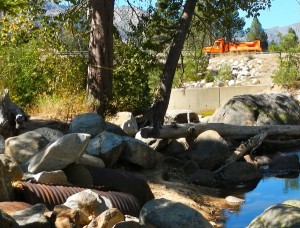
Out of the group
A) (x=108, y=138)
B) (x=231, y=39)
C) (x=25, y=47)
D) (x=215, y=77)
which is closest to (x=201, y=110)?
(x=215, y=77)

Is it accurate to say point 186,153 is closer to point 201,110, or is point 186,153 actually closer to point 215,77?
point 201,110

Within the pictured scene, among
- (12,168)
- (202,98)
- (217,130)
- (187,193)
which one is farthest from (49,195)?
(202,98)

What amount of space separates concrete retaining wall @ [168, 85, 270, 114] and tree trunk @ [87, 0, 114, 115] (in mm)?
13134

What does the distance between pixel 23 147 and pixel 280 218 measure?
14.5ft

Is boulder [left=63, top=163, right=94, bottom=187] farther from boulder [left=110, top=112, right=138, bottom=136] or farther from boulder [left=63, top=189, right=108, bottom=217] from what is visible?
boulder [left=110, top=112, right=138, bottom=136]

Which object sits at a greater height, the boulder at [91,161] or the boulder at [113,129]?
the boulder at [113,129]

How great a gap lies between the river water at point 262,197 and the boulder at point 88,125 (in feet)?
8.90

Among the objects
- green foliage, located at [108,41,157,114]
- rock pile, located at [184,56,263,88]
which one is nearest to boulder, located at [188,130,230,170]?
green foliage, located at [108,41,157,114]

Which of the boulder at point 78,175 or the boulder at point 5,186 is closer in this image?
the boulder at point 5,186

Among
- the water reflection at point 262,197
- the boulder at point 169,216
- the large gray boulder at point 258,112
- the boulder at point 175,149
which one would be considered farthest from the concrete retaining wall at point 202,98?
the boulder at point 169,216

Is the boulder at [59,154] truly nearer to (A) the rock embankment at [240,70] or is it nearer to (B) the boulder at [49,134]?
(B) the boulder at [49,134]

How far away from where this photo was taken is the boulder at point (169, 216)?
269 inches

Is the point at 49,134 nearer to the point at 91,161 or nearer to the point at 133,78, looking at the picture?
the point at 91,161

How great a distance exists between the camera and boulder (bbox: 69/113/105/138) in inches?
464
